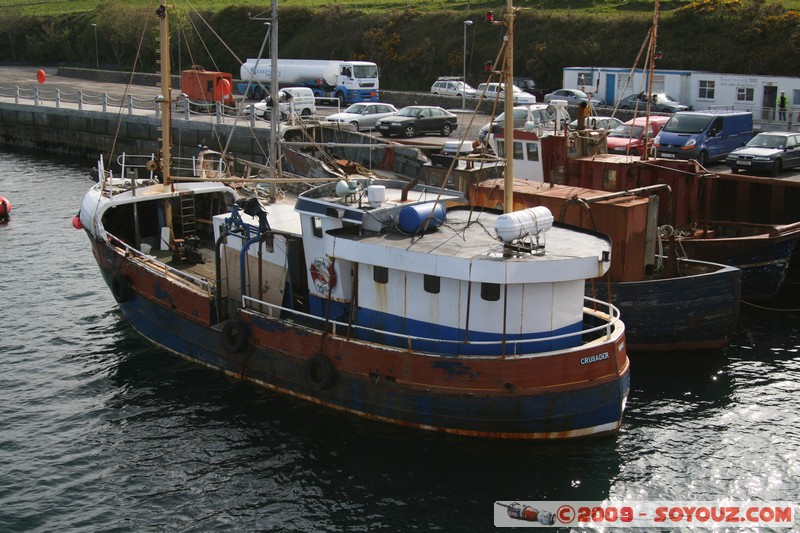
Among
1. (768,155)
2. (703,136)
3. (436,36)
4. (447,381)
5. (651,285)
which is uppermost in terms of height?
(436,36)

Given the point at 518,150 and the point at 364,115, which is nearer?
the point at 518,150

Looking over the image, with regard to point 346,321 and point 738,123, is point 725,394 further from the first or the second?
point 738,123

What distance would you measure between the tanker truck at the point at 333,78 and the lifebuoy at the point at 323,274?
133 ft

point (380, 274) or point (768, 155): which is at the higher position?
point (768, 155)

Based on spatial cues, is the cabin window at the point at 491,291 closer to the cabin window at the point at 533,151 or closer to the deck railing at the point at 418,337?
the deck railing at the point at 418,337

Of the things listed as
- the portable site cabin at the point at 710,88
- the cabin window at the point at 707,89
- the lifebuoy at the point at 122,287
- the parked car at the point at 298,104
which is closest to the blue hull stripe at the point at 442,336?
the lifebuoy at the point at 122,287

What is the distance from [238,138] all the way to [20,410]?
2837 cm

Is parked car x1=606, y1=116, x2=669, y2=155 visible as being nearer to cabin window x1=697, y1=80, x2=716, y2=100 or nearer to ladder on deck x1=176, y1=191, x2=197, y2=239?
cabin window x1=697, y1=80, x2=716, y2=100

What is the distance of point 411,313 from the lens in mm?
17047

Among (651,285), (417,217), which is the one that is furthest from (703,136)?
(417,217)

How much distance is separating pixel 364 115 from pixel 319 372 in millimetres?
29260

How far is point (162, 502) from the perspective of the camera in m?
15.1

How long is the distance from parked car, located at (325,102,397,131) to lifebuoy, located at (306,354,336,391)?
2671cm

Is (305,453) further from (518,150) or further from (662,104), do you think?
(662,104)
